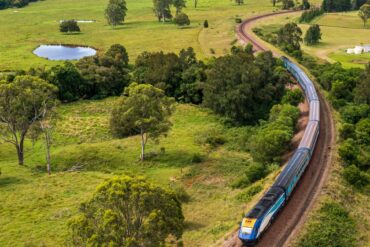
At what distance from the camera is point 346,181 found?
172 feet

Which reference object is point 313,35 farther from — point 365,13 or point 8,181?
Result: point 8,181

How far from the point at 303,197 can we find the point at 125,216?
21.6 meters

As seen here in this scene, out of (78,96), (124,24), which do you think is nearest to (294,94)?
(78,96)

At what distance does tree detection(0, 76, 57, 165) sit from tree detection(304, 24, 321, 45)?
93.8 metres

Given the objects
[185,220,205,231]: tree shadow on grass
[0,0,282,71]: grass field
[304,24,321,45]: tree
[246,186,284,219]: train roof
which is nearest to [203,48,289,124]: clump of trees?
[185,220,205,231]: tree shadow on grass

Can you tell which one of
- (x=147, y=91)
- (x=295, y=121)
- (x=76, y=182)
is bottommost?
(x=76, y=182)

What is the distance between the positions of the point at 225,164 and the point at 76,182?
20.7m

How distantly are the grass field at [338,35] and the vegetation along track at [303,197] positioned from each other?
176 feet

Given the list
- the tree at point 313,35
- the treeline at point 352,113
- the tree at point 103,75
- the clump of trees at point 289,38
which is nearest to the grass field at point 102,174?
the tree at point 103,75

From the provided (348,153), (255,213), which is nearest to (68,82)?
(348,153)

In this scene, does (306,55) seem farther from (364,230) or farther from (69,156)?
(364,230)

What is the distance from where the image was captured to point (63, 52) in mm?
148750

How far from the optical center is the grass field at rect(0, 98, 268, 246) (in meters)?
48.8

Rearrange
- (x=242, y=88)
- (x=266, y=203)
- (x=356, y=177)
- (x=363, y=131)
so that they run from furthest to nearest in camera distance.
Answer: (x=242, y=88), (x=363, y=131), (x=356, y=177), (x=266, y=203)
